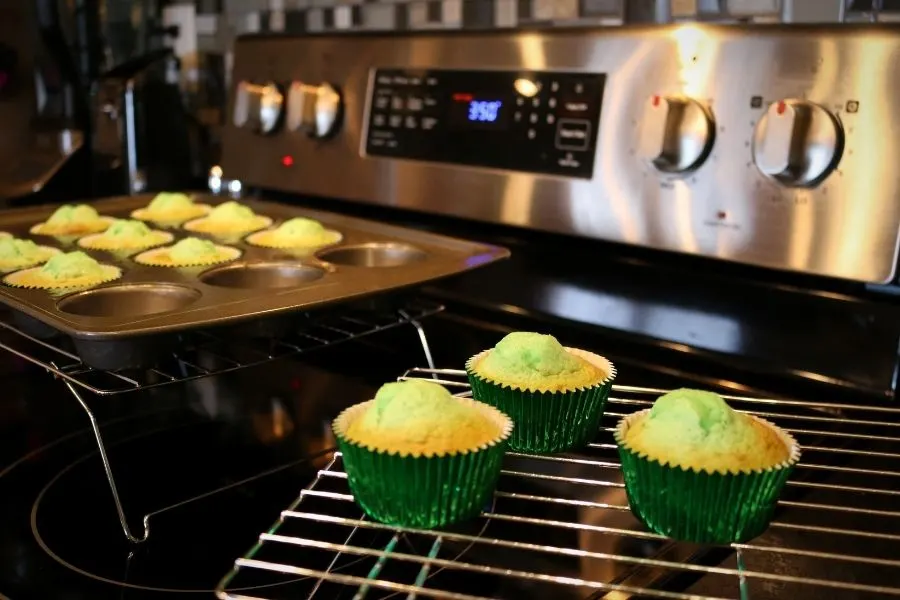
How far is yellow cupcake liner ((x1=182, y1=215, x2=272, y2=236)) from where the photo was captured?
138 cm

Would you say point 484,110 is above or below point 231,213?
above

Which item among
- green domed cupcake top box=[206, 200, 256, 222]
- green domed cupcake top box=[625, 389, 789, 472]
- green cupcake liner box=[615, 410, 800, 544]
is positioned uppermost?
green domed cupcake top box=[206, 200, 256, 222]

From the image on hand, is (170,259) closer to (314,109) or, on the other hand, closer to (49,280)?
(49,280)

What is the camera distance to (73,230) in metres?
1.36

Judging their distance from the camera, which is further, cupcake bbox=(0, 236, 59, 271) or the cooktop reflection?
cupcake bbox=(0, 236, 59, 271)

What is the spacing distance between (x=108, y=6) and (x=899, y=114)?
5.69 ft

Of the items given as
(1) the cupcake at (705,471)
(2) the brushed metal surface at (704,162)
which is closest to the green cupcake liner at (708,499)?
(1) the cupcake at (705,471)

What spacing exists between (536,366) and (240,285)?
505 millimetres

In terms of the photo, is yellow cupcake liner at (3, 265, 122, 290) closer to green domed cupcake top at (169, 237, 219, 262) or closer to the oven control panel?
green domed cupcake top at (169, 237, 219, 262)

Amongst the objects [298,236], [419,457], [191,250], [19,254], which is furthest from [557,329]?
[19,254]

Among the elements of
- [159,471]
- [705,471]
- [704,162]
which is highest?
[704,162]

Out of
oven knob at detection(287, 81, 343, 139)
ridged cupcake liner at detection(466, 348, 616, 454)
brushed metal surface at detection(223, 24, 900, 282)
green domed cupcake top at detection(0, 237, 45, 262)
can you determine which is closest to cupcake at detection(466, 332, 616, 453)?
ridged cupcake liner at detection(466, 348, 616, 454)

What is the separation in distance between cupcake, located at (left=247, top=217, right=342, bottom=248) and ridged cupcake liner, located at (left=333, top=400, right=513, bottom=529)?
24.8 inches

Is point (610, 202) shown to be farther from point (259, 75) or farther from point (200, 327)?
point (259, 75)
